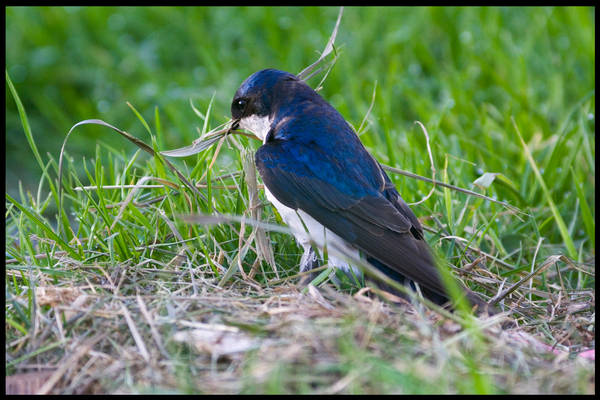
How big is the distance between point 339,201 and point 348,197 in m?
0.04

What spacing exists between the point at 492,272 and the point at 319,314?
1.13m

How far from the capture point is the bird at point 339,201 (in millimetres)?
2672

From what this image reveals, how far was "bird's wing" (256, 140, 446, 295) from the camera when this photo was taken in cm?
271

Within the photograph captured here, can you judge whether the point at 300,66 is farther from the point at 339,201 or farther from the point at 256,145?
the point at 339,201

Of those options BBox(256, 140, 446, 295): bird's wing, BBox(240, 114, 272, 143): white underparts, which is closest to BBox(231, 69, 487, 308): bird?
BBox(256, 140, 446, 295): bird's wing

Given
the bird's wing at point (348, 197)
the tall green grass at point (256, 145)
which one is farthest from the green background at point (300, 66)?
the bird's wing at point (348, 197)

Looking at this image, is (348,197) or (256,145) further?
(256,145)

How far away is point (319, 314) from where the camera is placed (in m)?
2.26

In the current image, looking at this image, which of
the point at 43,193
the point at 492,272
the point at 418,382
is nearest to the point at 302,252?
the point at 492,272

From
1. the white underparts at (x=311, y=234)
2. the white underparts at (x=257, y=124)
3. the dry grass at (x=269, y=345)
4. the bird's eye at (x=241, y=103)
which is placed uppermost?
the bird's eye at (x=241, y=103)

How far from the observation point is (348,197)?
2.85 m

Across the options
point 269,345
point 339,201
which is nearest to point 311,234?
point 339,201

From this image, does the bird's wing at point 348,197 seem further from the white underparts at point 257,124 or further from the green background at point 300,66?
the green background at point 300,66

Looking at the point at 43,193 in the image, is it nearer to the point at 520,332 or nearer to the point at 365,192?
the point at 365,192
